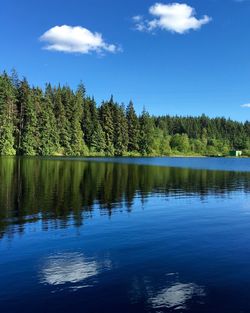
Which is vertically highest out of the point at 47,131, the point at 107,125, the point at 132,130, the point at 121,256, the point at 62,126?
the point at 107,125

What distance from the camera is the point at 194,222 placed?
2536cm

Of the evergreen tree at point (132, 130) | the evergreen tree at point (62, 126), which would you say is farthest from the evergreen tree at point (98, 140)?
the evergreen tree at point (132, 130)

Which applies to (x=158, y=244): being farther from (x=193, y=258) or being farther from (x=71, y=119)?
(x=71, y=119)

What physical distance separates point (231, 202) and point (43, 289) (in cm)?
2644

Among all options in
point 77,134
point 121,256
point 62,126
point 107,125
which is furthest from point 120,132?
point 121,256

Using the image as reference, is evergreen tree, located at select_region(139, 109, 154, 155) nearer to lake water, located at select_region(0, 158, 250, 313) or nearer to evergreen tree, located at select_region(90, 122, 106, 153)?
evergreen tree, located at select_region(90, 122, 106, 153)

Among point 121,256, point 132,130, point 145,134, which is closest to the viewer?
point 121,256

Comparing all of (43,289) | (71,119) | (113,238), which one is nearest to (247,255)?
(113,238)

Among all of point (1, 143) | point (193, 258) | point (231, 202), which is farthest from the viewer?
point (1, 143)

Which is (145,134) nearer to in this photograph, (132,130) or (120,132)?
(132,130)

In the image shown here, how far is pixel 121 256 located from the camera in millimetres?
16531

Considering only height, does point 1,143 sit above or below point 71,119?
below

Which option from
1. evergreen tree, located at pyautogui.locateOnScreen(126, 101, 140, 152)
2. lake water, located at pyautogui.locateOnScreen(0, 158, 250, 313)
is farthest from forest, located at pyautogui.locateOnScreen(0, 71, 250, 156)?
lake water, located at pyautogui.locateOnScreen(0, 158, 250, 313)

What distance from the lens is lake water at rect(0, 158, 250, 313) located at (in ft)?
39.0
